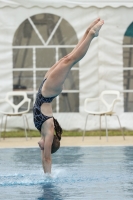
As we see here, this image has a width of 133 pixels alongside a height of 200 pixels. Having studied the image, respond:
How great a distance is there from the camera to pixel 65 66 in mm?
7234

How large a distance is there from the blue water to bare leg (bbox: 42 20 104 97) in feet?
3.17

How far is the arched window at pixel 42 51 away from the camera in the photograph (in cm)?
1381

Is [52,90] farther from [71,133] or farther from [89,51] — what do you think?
[89,51]

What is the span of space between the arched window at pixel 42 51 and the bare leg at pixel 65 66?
647cm

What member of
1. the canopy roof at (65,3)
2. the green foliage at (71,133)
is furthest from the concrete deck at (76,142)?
the canopy roof at (65,3)

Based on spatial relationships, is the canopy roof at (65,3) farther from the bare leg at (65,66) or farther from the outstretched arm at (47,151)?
the outstretched arm at (47,151)

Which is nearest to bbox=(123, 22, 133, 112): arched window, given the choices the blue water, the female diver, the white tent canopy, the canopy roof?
the white tent canopy

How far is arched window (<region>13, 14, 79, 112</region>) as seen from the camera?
1381 cm

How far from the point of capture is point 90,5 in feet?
44.4

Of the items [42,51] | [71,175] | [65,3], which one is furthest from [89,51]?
[71,175]

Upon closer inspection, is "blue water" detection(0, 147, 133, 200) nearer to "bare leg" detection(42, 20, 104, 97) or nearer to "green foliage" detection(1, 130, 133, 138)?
"bare leg" detection(42, 20, 104, 97)

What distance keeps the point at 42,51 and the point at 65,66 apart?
6.69m

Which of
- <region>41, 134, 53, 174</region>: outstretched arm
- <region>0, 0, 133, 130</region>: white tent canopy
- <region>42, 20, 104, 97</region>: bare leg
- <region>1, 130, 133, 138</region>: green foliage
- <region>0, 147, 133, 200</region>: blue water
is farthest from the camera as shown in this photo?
<region>0, 0, 133, 130</region>: white tent canopy

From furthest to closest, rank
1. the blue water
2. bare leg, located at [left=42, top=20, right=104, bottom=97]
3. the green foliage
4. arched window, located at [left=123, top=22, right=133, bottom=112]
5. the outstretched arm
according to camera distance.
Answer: arched window, located at [left=123, top=22, right=133, bottom=112]
the green foliage
the outstretched arm
bare leg, located at [left=42, top=20, right=104, bottom=97]
the blue water
